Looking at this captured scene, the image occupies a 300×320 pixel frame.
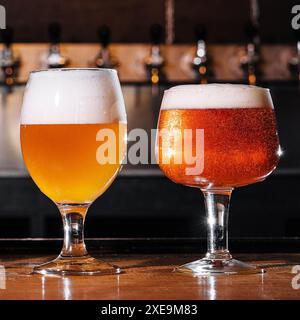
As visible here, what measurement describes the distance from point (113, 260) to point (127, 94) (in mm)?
1873

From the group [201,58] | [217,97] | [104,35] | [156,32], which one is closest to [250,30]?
[201,58]

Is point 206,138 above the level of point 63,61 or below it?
below

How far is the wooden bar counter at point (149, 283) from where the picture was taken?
63 centimetres

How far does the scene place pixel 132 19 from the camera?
10.4ft

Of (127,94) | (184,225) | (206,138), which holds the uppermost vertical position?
(127,94)

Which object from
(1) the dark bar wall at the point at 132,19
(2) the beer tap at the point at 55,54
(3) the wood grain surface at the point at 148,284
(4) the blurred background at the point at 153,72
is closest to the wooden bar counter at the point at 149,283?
(3) the wood grain surface at the point at 148,284

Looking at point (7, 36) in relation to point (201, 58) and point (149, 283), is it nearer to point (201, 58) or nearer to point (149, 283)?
point (201, 58)

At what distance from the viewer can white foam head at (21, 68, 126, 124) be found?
851mm

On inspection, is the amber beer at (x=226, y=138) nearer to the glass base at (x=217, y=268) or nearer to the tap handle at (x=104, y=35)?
the glass base at (x=217, y=268)

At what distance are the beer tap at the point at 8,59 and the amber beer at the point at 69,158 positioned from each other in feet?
6.62

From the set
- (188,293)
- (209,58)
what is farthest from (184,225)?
(188,293)

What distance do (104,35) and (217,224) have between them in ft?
6.81
